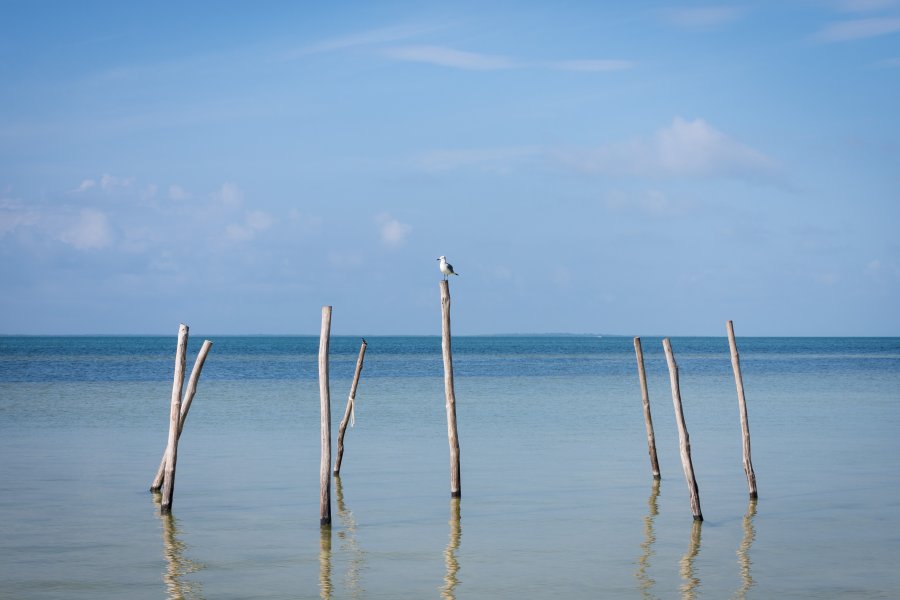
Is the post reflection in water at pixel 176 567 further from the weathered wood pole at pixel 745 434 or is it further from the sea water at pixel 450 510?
the weathered wood pole at pixel 745 434

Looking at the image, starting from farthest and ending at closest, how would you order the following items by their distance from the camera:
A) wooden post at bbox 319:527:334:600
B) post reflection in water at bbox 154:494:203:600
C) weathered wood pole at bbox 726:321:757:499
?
1. weathered wood pole at bbox 726:321:757:499
2. wooden post at bbox 319:527:334:600
3. post reflection in water at bbox 154:494:203:600

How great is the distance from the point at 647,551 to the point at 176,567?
19.0 feet

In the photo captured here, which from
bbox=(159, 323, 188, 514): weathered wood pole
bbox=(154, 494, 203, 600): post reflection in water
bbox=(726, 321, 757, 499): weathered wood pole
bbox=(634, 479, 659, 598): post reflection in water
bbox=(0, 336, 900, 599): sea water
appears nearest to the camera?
bbox=(154, 494, 203, 600): post reflection in water

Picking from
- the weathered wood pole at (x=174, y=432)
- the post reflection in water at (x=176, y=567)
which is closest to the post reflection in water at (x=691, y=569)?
the post reflection in water at (x=176, y=567)

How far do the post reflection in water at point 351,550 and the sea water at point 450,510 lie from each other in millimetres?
51

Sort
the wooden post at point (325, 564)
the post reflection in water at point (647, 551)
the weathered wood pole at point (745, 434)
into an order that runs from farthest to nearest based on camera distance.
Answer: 1. the weathered wood pole at point (745, 434)
2. the post reflection in water at point (647, 551)
3. the wooden post at point (325, 564)

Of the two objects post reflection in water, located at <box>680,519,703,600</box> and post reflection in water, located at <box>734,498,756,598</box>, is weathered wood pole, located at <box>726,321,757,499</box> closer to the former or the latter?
post reflection in water, located at <box>734,498,756,598</box>

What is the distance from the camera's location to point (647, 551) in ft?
42.5

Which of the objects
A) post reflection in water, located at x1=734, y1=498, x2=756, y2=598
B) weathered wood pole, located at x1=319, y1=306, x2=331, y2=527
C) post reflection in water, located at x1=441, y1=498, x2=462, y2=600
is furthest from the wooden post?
post reflection in water, located at x1=734, y1=498, x2=756, y2=598

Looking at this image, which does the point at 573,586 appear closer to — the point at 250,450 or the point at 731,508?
the point at 731,508

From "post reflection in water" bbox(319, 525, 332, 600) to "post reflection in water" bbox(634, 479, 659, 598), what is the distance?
3.43 m

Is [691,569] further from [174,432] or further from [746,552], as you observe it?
[174,432]

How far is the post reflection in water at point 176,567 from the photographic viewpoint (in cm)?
1094

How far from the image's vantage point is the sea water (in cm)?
1156
